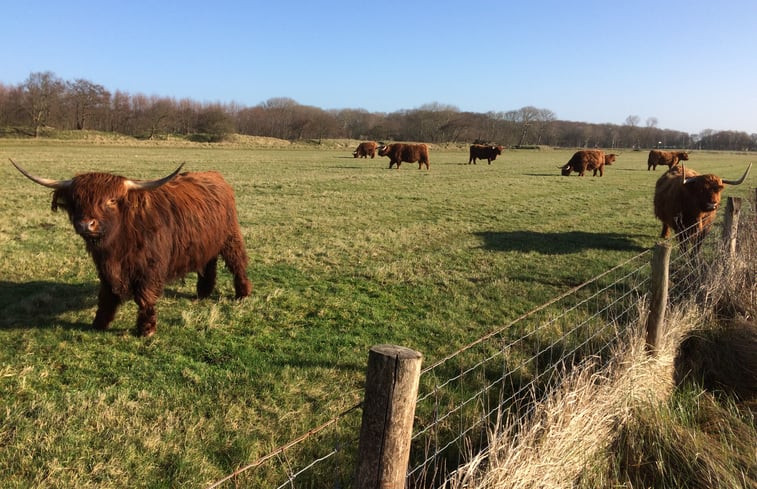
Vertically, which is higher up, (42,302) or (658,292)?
(658,292)

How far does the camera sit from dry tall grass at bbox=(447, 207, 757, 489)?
2.68 metres

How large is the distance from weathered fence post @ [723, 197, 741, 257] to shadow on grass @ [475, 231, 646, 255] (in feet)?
10.4

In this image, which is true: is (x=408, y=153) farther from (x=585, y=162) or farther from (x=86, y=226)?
(x=86, y=226)

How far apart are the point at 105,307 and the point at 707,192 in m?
9.85

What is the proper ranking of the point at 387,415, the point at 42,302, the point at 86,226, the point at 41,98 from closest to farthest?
the point at 387,415, the point at 86,226, the point at 42,302, the point at 41,98

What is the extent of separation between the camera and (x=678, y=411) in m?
3.76

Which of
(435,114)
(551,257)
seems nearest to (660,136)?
(435,114)

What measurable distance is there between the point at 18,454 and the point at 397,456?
8.86 ft

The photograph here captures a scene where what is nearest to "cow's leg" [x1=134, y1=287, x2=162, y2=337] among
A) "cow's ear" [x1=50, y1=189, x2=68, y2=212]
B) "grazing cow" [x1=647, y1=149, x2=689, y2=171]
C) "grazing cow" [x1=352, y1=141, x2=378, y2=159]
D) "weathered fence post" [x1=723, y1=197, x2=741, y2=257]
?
"cow's ear" [x1=50, y1=189, x2=68, y2=212]

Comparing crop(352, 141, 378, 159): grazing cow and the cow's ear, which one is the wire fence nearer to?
the cow's ear

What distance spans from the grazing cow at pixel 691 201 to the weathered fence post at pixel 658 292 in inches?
178

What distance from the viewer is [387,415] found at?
1.76 meters

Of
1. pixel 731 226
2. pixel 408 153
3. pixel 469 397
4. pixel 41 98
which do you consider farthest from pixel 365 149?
pixel 41 98

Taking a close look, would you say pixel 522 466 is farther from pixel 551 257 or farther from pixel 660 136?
pixel 660 136
